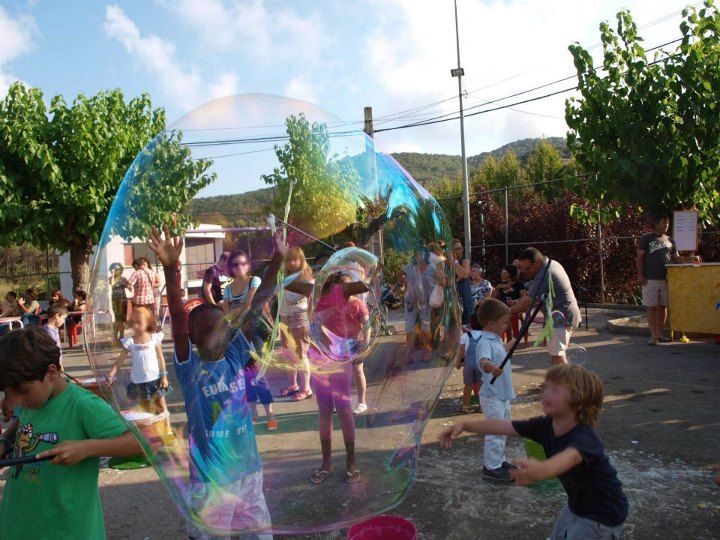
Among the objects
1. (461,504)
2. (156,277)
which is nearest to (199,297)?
(156,277)

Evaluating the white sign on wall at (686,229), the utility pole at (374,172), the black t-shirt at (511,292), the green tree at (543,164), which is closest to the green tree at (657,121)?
the white sign on wall at (686,229)

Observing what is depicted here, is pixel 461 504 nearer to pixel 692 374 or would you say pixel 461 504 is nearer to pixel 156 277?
pixel 156 277

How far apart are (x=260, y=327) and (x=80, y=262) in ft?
45.6

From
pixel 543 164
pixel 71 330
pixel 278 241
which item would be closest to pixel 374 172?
pixel 278 241

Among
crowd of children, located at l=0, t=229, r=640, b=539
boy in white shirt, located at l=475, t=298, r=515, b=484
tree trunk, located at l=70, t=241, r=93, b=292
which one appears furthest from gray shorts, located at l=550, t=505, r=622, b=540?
tree trunk, located at l=70, t=241, r=93, b=292

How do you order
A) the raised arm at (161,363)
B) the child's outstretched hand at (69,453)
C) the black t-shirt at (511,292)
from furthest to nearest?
1. the black t-shirt at (511,292)
2. the raised arm at (161,363)
3. the child's outstretched hand at (69,453)

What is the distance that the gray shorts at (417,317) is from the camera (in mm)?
2688

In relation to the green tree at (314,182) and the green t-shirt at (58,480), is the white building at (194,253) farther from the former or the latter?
the green t-shirt at (58,480)

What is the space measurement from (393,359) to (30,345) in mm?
1425

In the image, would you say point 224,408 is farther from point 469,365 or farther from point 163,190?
point 469,365

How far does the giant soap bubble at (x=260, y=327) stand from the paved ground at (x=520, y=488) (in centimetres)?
6

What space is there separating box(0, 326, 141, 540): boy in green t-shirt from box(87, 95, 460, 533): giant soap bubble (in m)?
0.23

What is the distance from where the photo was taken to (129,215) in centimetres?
226

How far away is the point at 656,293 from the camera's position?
28.2 feet
